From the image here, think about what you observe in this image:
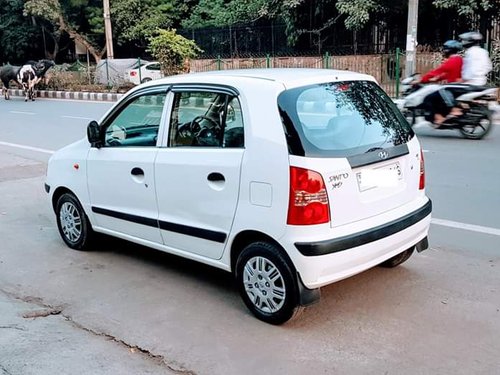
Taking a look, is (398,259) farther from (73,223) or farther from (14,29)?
(14,29)

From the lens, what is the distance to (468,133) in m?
10.7

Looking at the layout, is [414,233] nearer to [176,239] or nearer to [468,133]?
[176,239]

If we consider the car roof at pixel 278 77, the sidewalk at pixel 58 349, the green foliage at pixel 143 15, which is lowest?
the sidewalk at pixel 58 349

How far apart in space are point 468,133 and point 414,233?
7171 mm

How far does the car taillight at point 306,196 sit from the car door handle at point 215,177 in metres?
0.59

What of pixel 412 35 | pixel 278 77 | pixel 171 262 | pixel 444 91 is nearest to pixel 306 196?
pixel 278 77

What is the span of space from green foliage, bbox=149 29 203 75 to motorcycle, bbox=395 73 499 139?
13.6 meters

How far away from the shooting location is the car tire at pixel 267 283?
374 centimetres

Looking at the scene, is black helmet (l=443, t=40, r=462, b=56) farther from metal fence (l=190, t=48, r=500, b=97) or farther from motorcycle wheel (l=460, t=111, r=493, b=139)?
metal fence (l=190, t=48, r=500, b=97)

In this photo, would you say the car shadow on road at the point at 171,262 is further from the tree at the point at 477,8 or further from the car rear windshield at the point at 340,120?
the tree at the point at 477,8

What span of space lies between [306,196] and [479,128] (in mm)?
8055

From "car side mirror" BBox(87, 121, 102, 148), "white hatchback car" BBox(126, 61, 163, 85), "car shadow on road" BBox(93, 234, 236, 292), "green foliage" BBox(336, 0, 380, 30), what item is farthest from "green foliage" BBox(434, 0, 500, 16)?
"car side mirror" BBox(87, 121, 102, 148)

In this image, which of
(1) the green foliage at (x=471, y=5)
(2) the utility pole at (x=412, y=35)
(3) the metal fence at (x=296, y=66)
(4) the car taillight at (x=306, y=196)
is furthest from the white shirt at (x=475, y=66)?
(1) the green foliage at (x=471, y=5)

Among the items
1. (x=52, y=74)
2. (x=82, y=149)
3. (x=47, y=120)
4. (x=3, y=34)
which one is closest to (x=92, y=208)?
(x=82, y=149)
